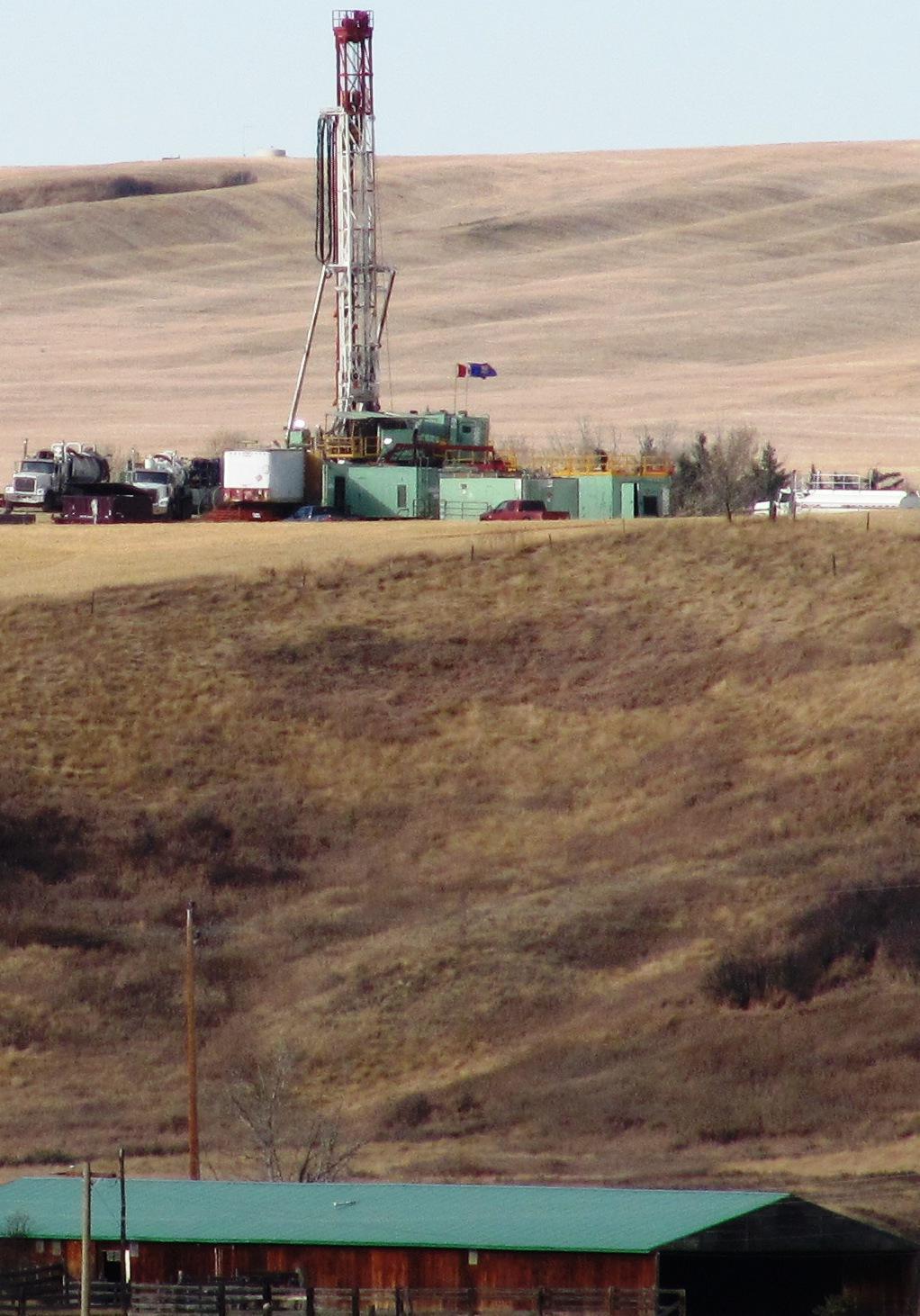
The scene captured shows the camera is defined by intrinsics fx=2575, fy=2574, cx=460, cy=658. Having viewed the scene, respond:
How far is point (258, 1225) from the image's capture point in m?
28.0

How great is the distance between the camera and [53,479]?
7162 centimetres

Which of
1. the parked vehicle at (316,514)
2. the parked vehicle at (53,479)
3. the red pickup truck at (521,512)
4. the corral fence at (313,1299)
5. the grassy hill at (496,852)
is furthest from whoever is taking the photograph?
the parked vehicle at (53,479)

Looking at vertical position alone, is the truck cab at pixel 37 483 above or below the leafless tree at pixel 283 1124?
above

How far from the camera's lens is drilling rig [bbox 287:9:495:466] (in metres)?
68.1

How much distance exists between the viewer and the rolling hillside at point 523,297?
112 meters

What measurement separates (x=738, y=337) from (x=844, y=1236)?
362 ft

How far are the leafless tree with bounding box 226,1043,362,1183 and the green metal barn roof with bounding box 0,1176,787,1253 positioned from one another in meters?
3.12

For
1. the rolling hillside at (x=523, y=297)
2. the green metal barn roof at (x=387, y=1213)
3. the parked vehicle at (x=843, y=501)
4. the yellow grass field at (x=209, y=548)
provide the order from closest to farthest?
the green metal barn roof at (x=387, y=1213)
the yellow grass field at (x=209, y=548)
the parked vehicle at (x=843, y=501)
the rolling hillside at (x=523, y=297)

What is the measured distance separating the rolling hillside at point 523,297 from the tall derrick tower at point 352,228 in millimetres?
23431

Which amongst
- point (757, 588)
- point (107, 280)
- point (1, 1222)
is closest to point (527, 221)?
point (107, 280)

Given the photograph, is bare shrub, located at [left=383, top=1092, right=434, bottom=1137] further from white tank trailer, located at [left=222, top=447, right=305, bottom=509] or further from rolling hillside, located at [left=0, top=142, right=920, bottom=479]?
rolling hillside, located at [left=0, top=142, right=920, bottom=479]

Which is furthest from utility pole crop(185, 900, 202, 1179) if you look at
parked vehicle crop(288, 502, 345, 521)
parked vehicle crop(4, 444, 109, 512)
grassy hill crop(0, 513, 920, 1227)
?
parked vehicle crop(4, 444, 109, 512)

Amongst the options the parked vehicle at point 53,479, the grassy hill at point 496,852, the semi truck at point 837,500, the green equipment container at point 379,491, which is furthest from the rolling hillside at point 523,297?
the grassy hill at point 496,852

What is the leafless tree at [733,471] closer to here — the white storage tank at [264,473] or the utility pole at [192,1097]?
the white storage tank at [264,473]
